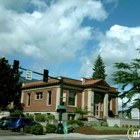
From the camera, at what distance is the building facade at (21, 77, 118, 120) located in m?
43.3

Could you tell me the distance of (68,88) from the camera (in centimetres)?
4403

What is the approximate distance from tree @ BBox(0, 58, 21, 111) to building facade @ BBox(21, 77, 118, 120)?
2.55 m

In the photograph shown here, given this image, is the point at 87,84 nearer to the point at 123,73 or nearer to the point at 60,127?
the point at 123,73

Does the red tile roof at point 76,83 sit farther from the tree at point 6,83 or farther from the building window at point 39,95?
the tree at point 6,83

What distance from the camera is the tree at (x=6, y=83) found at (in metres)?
46.3

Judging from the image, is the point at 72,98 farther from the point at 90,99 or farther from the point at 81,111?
the point at 81,111

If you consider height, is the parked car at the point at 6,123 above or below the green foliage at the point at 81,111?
below

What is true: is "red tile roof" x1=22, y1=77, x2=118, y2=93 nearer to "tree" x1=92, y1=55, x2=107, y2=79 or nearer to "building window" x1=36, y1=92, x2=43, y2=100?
"building window" x1=36, y1=92, x2=43, y2=100

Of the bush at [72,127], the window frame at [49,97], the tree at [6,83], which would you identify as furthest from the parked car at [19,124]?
the tree at [6,83]

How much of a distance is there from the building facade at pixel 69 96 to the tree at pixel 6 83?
2.55m

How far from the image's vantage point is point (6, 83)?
47.0 metres

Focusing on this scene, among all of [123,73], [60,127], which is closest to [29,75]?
[60,127]

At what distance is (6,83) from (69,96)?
11357 mm

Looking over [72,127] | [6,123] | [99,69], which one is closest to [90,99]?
[72,127]
